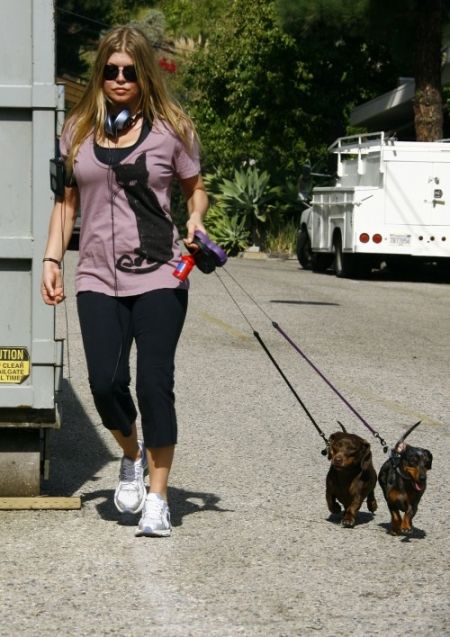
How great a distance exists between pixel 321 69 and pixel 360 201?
1510 cm

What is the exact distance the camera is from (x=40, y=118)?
6316mm

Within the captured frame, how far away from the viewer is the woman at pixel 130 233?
5.92 metres

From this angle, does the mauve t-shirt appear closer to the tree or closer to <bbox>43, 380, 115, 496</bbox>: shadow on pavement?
<bbox>43, 380, 115, 496</bbox>: shadow on pavement

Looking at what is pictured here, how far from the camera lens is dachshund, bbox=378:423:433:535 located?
5.99m

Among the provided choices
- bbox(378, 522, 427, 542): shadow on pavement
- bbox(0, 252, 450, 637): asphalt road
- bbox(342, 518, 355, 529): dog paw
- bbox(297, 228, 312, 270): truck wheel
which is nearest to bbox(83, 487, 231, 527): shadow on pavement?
bbox(0, 252, 450, 637): asphalt road

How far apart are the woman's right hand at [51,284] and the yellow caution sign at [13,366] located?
18.1 inches

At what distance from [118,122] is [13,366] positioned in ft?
3.87

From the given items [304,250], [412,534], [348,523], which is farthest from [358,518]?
[304,250]

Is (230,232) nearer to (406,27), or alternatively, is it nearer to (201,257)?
(406,27)

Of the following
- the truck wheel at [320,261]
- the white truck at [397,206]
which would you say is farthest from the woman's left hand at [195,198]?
the truck wheel at [320,261]

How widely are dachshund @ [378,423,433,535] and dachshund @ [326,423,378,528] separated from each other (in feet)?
0.33

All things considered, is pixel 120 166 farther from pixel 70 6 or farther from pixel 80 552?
pixel 70 6

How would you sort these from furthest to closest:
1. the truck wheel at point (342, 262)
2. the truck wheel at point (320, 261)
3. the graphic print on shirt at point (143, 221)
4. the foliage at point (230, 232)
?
the foliage at point (230, 232) < the truck wheel at point (320, 261) < the truck wheel at point (342, 262) < the graphic print on shirt at point (143, 221)

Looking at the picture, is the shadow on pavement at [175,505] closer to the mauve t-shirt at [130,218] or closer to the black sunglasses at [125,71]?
the mauve t-shirt at [130,218]
